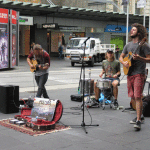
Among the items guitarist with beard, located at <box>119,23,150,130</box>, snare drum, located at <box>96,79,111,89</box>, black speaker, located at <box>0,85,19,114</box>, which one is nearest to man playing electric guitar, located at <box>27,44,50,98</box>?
black speaker, located at <box>0,85,19,114</box>

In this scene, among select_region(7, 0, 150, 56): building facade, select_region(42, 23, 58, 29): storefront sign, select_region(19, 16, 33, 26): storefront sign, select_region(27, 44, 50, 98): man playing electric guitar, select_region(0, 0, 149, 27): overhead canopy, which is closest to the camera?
select_region(27, 44, 50, 98): man playing electric guitar

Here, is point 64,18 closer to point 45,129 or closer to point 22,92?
point 22,92

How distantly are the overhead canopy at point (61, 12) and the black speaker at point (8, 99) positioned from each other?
21.0 meters

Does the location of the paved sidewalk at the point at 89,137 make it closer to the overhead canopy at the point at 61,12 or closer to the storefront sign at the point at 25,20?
the overhead canopy at the point at 61,12

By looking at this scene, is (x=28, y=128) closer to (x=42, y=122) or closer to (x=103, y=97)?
(x=42, y=122)

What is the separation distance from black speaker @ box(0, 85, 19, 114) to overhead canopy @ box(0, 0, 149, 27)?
2099 centimetres

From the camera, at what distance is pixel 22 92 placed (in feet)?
34.8

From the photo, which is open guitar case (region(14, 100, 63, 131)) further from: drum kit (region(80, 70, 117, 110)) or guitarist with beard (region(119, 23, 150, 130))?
drum kit (region(80, 70, 117, 110))

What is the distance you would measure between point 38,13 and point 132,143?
2958cm

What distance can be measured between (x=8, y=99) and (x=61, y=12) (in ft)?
84.0

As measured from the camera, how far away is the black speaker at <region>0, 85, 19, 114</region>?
7.09 meters

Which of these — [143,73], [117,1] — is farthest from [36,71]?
[117,1]

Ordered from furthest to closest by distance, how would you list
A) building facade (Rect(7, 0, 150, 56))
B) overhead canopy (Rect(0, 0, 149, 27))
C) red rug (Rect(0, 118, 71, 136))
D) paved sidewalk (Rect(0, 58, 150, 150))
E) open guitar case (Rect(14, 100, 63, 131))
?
building facade (Rect(7, 0, 150, 56)) → overhead canopy (Rect(0, 0, 149, 27)) → open guitar case (Rect(14, 100, 63, 131)) → red rug (Rect(0, 118, 71, 136)) → paved sidewalk (Rect(0, 58, 150, 150))

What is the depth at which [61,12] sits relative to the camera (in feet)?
104
